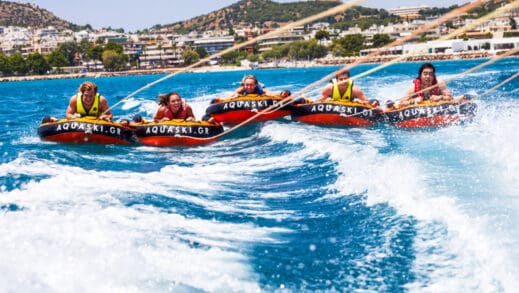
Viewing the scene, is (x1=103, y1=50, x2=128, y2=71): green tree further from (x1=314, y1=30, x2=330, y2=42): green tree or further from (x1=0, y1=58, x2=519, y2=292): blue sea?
(x1=0, y1=58, x2=519, y2=292): blue sea

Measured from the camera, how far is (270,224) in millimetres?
6043

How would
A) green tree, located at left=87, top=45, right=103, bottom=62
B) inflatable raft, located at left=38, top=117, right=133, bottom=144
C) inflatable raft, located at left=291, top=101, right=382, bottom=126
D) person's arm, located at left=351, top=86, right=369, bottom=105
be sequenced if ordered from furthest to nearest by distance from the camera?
green tree, located at left=87, top=45, right=103, bottom=62, person's arm, located at left=351, top=86, right=369, bottom=105, inflatable raft, located at left=291, top=101, right=382, bottom=126, inflatable raft, located at left=38, top=117, right=133, bottom=144

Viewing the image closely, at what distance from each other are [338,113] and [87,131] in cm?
509

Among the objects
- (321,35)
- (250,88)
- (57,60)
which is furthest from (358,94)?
(321,35)

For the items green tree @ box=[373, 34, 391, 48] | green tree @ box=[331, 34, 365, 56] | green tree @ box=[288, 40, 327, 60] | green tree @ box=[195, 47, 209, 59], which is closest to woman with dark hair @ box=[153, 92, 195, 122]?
green tree @ box=[373, 34, 391, 48]

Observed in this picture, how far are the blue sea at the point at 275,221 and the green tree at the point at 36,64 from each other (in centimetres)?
16331

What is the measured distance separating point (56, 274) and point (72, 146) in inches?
339

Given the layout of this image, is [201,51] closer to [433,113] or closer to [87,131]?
[87,131]

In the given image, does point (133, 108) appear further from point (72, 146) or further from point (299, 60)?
point (299, 60)

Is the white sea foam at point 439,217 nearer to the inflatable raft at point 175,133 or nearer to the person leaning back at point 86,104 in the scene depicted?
the inflatable raft at point 175,133

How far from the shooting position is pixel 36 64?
165375 mm

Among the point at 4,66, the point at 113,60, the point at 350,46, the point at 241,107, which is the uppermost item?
the point at 241,107

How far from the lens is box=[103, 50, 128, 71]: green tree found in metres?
167

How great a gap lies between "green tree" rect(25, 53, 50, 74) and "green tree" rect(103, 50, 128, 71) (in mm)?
14090
